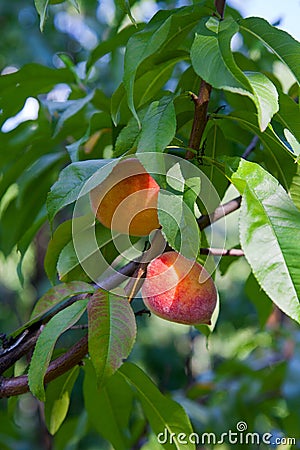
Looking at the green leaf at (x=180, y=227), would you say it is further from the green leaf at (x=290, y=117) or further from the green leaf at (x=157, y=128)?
the green leaf at (x=290, y=117)

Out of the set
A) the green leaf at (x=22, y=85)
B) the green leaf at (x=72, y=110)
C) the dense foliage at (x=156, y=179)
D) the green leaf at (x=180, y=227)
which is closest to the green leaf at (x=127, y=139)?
the dense foliage at (x=156, y=179)

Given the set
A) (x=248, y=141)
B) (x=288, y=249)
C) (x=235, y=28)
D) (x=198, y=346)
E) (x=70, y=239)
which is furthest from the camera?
(x=198, y=346)

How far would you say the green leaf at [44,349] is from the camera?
0.61 metres

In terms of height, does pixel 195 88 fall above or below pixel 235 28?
below

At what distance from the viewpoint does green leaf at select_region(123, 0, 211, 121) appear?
0.64 m

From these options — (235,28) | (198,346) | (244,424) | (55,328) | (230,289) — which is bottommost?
(198,346)

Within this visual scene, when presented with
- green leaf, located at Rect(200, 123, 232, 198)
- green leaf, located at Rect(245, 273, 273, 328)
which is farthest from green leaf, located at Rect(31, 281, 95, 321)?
green leaf, located at Rect(245, 273, 273, 328)

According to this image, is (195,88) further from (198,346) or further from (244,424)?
(198,346)

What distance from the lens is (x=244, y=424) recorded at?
4.92ft

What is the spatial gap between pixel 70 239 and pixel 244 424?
2.99ft

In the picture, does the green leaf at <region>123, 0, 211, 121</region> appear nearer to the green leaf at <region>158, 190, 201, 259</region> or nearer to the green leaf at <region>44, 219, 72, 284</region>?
the green leaf at <region>158, 190, 201, 259</region>

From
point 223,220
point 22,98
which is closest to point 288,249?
point 223,220

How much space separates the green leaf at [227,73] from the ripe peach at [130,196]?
13cm

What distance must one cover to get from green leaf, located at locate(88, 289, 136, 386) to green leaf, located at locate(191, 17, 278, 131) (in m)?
0.24
